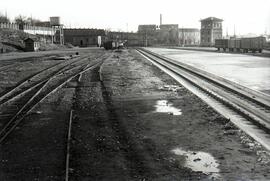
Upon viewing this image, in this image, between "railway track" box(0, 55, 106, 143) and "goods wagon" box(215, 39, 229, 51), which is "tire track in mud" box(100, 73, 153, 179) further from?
"goods wagon" box(215, 39, 229, 51)

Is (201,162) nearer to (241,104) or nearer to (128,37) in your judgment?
(241,104)

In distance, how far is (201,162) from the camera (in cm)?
687

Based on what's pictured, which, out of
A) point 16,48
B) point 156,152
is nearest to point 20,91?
point 156,152

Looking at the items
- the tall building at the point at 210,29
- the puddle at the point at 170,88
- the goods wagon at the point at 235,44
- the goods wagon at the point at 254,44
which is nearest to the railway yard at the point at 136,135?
the puddle at the point at 170,88

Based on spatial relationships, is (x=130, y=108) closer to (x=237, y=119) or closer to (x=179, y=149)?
(x=237, y=119)

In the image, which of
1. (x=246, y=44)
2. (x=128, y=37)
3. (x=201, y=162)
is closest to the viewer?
(x=201, y=162)

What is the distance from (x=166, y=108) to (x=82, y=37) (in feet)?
422

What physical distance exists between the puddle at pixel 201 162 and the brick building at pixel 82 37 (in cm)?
13230

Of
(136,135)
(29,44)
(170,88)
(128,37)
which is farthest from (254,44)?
(128,37)

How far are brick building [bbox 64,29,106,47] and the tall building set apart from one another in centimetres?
3701

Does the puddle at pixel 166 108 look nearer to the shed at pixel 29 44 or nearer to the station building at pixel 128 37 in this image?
the shed at pixel 29 44

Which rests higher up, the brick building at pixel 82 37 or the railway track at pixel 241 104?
the brick building at pixel 82 37

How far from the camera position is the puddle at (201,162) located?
641cm

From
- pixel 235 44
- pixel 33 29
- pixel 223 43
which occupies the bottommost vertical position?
pixel 235 44
